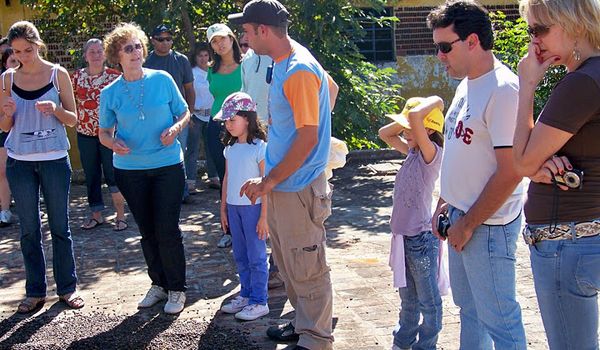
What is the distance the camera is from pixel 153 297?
609 cm

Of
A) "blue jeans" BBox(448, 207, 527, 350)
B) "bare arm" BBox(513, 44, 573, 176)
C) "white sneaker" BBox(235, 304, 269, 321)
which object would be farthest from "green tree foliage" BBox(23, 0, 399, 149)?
"bare arm" BBox(513, 44, 573, 176)

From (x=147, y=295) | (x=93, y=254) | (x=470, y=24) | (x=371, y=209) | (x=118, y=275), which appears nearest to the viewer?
(x=470, y=24)

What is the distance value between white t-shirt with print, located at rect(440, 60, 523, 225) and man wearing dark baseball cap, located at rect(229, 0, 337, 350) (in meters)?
0.97

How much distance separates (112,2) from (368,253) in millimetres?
6846

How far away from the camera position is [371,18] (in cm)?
1224

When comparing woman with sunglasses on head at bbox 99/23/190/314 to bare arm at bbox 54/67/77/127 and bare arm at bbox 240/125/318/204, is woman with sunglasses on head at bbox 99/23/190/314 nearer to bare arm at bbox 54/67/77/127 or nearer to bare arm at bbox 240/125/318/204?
bare arm at bbox 54/67/77/127

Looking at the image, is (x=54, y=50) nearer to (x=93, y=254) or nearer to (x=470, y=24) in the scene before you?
(x=93, y=254)

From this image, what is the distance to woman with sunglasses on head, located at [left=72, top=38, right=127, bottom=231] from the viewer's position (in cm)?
836

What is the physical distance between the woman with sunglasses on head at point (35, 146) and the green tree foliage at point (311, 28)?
212 inches

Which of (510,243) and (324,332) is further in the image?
(324,332)

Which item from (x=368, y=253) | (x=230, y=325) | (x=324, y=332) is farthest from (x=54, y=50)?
(x=324, y=332)

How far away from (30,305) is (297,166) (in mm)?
2689

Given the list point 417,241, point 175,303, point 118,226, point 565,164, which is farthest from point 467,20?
point 118,226

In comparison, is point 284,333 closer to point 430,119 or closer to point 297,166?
point 297,166
